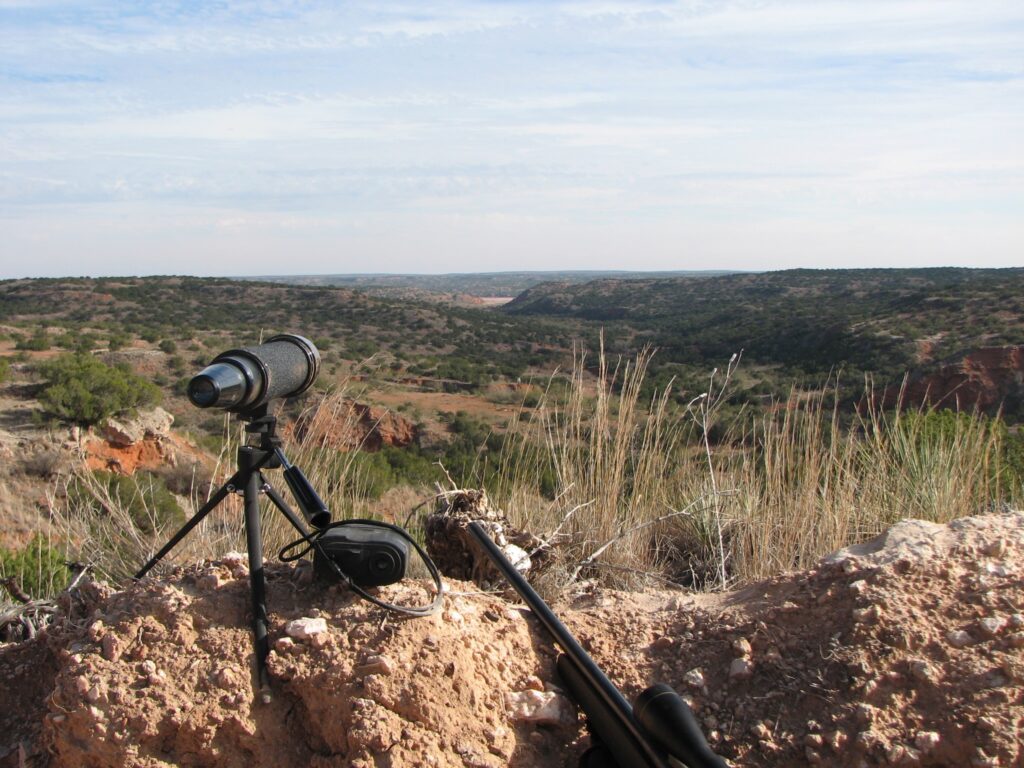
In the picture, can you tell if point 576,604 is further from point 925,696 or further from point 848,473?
point 848,473

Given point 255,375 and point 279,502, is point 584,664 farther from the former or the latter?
point 255,375

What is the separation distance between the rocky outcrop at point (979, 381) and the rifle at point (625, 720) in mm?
16596

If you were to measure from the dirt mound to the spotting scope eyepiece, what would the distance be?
0.49 m

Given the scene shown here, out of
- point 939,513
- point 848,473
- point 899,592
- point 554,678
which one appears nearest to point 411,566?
point 554,678

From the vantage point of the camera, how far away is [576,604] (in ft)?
8.71

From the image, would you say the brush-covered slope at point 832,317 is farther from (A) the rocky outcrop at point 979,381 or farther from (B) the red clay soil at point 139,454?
(B) the red clay soil at point 139,454

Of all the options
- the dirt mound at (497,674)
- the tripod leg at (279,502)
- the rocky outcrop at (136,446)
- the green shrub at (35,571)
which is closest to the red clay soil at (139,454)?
the rocky outcrop at (136,446)

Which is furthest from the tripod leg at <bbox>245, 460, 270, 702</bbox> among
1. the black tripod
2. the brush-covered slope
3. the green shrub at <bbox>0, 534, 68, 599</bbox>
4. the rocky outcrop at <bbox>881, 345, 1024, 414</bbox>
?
the rocky outcrop at <bbox>881, 345, 1024, 414</bbox>

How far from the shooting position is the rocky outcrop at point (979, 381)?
17031 mm

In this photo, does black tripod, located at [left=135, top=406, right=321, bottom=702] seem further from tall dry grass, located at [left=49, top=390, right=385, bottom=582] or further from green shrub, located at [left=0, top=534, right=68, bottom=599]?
green shrub, located at [left=0, top=534, right=68, bottom=599]

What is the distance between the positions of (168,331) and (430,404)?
15145 mm

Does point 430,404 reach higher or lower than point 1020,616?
lower

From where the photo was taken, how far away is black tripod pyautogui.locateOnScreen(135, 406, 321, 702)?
6.13 ft

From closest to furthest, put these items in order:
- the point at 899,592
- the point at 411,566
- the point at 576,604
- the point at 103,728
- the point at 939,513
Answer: the point at 103,728 < the point at 899,592 < the point at 576,604 < the point at 411,566 < the point at 939,513
